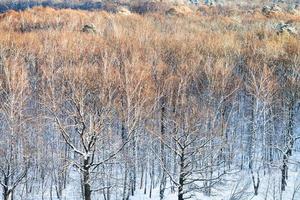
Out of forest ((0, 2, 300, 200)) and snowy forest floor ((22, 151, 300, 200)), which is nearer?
forest ((0, 2, 300, 200))

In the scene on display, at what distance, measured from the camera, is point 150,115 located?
Result: 38.0 metres

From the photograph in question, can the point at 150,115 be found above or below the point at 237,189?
above

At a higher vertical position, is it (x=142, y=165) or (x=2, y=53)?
(x=2, y=53)

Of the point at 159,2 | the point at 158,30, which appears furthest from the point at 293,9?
the point at 158,30

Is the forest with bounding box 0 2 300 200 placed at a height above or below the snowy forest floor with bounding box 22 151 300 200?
above

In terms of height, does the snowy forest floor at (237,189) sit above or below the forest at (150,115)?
below

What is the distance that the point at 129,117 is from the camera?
34.7 metres

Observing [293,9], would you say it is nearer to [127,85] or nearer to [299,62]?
[299,62]

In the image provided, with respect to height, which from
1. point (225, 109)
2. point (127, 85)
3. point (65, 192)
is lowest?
point (65, 192)

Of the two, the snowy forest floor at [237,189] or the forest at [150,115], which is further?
the snowy forest floor at [237,189]

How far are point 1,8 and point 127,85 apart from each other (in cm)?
7139

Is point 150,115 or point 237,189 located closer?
point 237,189

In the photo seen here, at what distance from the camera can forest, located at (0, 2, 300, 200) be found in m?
31.1

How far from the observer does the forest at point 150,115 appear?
102 ft
